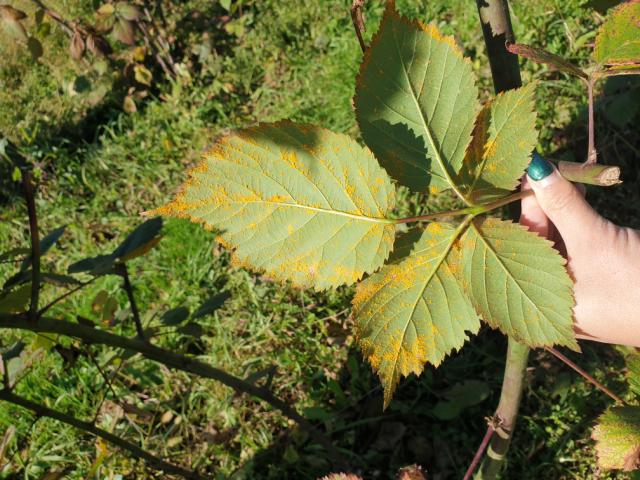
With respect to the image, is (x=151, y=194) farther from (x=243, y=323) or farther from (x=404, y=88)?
(x=404, y=88)

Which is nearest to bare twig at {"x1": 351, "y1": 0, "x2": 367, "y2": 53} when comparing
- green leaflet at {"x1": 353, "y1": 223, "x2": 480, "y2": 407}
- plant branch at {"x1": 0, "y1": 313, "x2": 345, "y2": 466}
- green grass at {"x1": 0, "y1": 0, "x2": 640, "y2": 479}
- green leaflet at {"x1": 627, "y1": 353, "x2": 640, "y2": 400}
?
green leaflet at {"x1": 353, "y1": 223, "x2": 480, "y2": 407}

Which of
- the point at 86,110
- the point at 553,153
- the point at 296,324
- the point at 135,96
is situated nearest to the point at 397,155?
the point at 296,324

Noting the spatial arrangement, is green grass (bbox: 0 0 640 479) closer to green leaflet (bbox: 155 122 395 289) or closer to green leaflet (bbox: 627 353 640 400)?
green leaflet (bbox: 627 353 640 400)

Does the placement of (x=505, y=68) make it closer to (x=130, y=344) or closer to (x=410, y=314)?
(x=410, y=314)

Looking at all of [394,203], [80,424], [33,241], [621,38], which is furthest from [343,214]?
[80,424]

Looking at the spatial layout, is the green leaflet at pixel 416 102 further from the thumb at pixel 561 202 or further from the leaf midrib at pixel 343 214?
the thumb at pixel 561 202

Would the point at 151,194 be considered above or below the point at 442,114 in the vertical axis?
below
